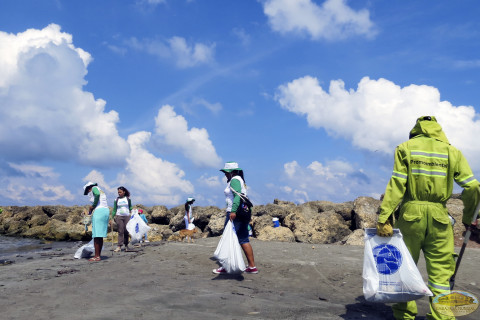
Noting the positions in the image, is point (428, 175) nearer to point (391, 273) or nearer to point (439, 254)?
point (439, 254)

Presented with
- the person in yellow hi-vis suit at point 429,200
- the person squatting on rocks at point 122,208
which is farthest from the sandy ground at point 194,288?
the person squatting on rocks at point 122,208

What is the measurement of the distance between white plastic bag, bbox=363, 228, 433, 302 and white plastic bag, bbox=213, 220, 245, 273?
8.27 feet

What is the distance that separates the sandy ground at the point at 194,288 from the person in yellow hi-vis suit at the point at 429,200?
1.02 meters

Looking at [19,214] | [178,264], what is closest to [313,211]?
[178,264]

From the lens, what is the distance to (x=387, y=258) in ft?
13.5

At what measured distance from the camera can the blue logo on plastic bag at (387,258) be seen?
4.07 metres

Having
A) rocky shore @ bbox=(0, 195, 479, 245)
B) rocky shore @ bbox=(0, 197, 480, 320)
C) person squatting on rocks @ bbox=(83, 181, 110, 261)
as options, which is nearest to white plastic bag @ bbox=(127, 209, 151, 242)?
rocky shore @ bbox=(0, 197, 480, 320)

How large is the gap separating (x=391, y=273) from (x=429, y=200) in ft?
2.89

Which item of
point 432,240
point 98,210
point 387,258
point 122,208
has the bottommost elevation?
point 387,258

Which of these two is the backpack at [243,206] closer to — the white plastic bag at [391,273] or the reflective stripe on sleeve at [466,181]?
the white plastic bag at [391,273]

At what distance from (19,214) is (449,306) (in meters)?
34.2

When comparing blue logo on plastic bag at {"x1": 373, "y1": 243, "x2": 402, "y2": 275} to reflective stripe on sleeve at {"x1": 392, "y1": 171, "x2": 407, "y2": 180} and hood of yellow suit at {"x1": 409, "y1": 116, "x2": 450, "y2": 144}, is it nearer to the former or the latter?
reflective stripe on sleeve at {"x1": 392, "y1": 171, "x2": 407, "y2": 180}

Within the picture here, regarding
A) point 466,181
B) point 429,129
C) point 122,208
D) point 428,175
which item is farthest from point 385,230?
point 122,208

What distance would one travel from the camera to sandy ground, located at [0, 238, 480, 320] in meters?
4.61
